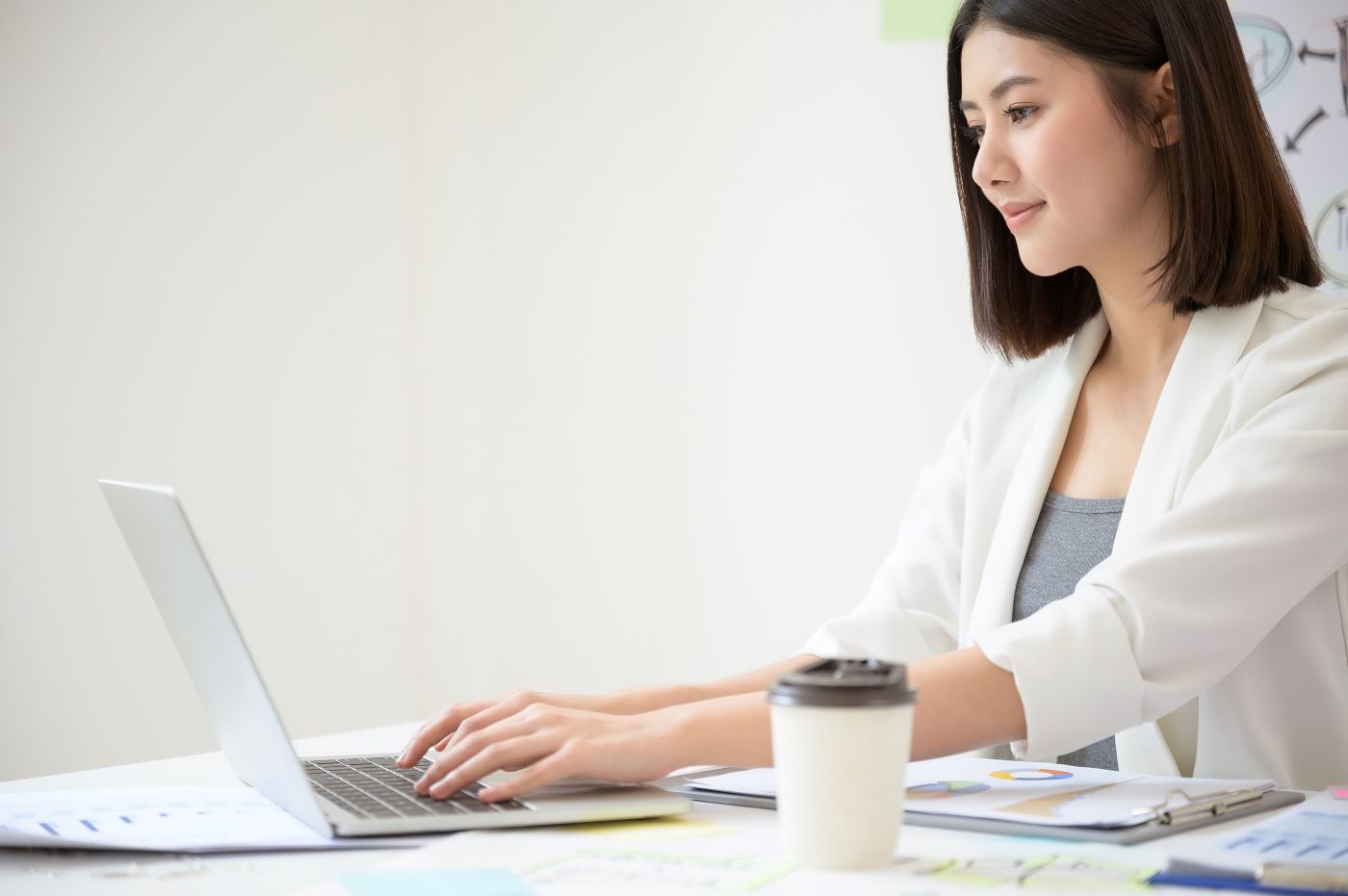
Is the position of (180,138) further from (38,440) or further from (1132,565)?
(1132,565)

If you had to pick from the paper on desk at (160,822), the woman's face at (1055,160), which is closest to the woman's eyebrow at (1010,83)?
the woman's face at (1055,160)

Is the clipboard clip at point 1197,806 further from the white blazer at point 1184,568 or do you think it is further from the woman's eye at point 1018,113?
the woman's eye at point 1018,113

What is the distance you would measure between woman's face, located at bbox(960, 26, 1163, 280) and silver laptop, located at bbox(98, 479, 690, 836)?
77cm

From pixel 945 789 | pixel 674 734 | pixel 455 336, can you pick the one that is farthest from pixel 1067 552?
pixel 455 336

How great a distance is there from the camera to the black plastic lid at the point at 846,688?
2.10 feet

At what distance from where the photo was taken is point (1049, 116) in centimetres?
131

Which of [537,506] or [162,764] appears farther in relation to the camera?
[537,506]

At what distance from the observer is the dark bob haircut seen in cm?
128

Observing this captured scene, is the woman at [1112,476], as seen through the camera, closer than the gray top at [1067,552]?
Yes

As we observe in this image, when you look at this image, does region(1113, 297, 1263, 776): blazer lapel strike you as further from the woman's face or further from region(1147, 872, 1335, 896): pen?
region(1147, 872, 1335, 896): pen

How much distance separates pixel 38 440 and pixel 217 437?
1.12ft

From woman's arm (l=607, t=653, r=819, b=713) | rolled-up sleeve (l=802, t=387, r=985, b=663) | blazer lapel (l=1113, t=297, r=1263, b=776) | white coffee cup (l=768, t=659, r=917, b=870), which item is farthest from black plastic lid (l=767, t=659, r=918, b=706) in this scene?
rolled-up sleeve (l=802, t=387, r=985, b=663)

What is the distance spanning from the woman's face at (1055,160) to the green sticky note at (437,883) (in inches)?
37.1

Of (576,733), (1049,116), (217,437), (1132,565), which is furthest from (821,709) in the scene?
(217,437)
